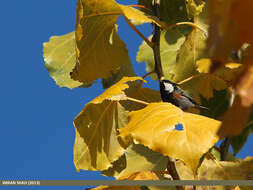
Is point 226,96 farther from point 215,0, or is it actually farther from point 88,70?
point 215,0

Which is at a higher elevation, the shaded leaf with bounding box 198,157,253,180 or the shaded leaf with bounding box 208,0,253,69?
the shaded leaf with bounding box 208,0,253,69

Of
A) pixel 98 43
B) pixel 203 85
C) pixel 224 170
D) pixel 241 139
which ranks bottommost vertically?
pixel 241 139

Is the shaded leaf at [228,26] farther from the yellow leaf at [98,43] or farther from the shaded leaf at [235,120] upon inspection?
the yellow leaf at [98,43]

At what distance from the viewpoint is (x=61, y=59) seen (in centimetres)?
131

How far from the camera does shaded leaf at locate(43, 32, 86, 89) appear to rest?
1271 millimetres

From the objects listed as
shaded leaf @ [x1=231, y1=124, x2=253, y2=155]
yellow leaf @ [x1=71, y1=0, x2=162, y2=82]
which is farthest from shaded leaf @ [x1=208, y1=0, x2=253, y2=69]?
shaded leaf @ [x1=231, y1=124, x2=253, y2=155]

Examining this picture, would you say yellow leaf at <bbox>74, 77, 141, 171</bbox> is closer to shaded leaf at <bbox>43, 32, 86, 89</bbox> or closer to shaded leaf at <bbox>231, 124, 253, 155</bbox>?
shaded leaf at <bbox>43, 32, 86, 89</bbox>

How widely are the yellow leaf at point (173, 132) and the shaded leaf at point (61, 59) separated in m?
A: 0.60

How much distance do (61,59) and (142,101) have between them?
0.55m

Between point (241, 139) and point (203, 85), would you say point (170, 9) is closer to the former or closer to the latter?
point (203, 85)

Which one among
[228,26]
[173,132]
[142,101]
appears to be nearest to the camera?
[228,26]

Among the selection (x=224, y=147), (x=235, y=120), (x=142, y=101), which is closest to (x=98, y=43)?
(x=142, y=101)

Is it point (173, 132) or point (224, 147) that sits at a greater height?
point (173, 132)

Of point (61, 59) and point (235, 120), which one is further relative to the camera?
point (61, 59)
